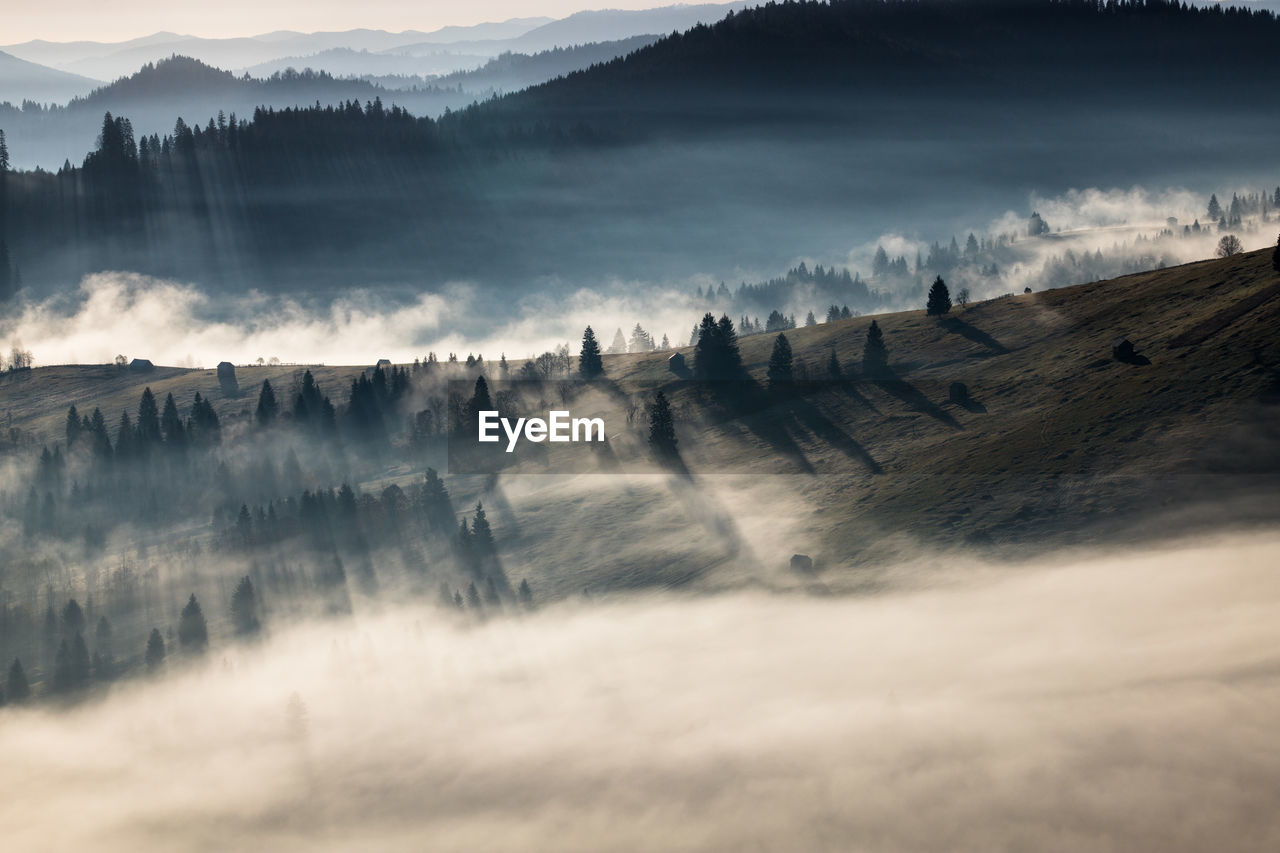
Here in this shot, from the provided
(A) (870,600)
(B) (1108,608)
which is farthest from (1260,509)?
(A) (870,600)

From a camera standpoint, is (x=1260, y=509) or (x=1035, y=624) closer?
(x=1260, y=509)

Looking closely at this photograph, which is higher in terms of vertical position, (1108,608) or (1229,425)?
(1229,425)

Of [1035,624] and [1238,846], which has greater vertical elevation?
[1035,624]

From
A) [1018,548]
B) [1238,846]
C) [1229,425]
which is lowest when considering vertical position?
[1238,846]

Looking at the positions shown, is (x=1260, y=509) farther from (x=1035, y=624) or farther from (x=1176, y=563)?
(x=1035, y=624)

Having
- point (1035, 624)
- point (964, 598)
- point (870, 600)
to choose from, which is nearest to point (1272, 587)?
point (1035, 624)

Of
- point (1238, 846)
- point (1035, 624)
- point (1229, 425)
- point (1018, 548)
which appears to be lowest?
point (1238, 846)

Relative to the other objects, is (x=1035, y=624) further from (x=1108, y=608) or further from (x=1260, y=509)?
(x=1260, y=509)

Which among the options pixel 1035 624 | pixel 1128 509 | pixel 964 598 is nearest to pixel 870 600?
pixel 964 598
